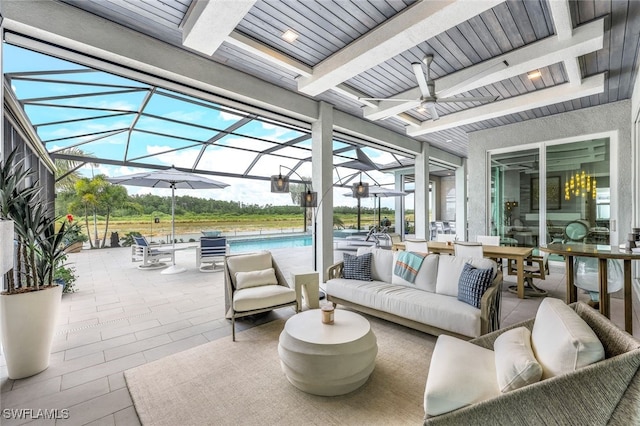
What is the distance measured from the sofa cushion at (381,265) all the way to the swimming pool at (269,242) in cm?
751

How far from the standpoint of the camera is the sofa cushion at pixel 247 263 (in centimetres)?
358

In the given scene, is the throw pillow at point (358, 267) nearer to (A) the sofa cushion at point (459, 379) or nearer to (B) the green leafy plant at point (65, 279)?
(A) the sofa cushion at point (459, 379)

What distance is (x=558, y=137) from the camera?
19.4ft

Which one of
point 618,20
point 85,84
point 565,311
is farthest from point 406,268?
point 85,84

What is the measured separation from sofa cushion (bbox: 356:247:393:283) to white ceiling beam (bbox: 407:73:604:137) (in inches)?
139

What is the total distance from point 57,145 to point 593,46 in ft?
32.7

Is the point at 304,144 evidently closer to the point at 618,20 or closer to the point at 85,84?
the point at 85,84

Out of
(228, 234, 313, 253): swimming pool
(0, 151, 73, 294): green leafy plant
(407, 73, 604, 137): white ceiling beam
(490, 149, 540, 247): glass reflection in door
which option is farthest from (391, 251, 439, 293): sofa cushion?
(228, 234, 313, 253): swimming pool

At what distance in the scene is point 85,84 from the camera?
3943 mm

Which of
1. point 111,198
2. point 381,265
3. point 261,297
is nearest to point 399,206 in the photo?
point 381,265

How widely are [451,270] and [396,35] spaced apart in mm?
2601

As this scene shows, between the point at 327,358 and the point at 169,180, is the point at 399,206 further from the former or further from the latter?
the point at 327,358

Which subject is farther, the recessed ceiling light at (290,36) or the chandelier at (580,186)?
the chandelier at (580,186)

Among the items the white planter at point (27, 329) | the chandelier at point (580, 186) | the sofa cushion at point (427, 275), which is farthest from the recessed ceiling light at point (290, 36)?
the chandelier at point (580, 186)
